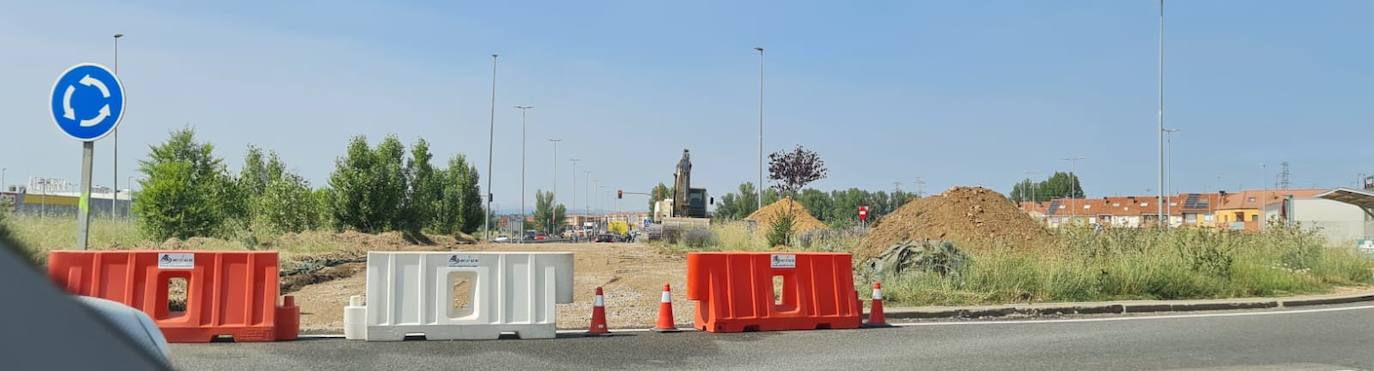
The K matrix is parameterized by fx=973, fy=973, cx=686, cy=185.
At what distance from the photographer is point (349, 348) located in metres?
9.04

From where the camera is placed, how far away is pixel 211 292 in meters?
9.38

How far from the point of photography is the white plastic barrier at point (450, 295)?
31.5ft

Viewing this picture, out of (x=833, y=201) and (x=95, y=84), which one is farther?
(x=833, y=201)

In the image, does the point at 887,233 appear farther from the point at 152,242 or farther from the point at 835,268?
the point at 152,242

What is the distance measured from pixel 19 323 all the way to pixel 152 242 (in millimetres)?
26977

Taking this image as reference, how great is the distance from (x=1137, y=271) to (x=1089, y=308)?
105 inches


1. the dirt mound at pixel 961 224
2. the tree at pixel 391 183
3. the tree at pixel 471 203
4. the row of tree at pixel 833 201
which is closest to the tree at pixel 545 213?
the row of tree at pixel 833 201

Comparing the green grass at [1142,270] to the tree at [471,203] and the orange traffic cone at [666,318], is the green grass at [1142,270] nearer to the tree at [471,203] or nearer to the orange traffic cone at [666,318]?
the orange traffic cone at [666,318]

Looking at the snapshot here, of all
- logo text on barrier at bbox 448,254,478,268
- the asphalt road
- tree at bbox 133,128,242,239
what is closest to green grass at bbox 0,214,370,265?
tree at bbox 133,128,242,239

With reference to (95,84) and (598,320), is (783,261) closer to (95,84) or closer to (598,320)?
(598,320)

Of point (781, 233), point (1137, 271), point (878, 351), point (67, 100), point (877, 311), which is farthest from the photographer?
point (781, 233)

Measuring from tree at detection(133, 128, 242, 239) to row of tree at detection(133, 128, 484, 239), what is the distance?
0.02 meters

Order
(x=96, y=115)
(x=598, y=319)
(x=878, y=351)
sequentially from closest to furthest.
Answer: (x=96, y=115), (x=878, y=351), (x=598, y=319)

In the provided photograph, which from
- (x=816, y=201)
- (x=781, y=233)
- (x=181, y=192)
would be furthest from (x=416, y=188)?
(x=816, y=201)
